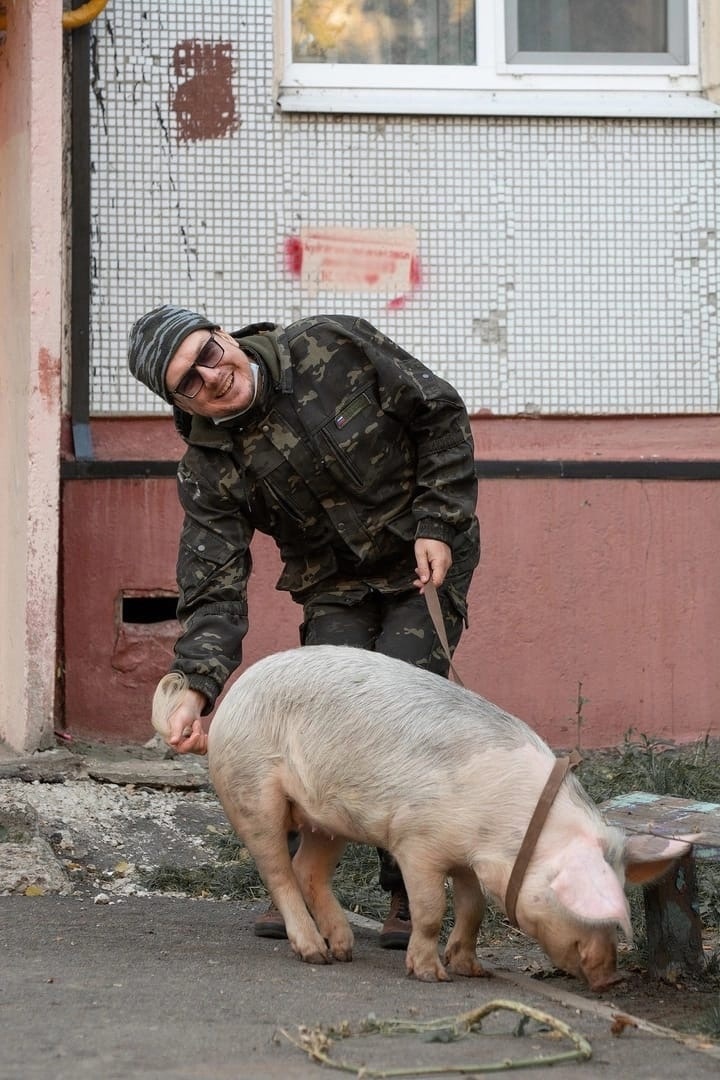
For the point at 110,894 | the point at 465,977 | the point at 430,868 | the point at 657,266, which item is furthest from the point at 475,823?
the point at 657,266

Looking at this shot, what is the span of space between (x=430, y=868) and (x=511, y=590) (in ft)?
10.7

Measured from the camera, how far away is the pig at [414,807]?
3.96 meters

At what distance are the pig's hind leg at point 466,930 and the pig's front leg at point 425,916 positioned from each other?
97 millimetres

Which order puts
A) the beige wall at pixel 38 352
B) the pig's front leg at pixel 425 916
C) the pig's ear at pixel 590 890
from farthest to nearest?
the beige wall at pixel 38 352
the pig's front leg at pixel 425 916
the pig's ear at pixel 590 890

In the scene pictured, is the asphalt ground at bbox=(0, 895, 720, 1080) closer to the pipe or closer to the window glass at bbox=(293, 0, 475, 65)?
the pipe

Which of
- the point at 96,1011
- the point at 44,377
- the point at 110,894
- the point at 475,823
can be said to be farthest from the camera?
the point at 44,377

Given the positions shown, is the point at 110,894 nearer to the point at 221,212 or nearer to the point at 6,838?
the point at 6,838

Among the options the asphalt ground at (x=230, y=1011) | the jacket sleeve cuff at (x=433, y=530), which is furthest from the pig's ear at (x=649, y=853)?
the jacket sleeve cuff at (x=433, y=530)

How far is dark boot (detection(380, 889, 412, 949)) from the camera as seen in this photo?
15.6 feet

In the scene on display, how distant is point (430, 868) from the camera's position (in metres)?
4.15

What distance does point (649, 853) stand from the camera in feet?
13.1

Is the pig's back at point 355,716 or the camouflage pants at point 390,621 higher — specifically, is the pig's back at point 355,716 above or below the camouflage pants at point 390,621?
below

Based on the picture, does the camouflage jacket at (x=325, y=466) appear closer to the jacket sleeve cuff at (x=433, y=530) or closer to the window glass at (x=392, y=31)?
the jacket sleeve cuff at (x=433, y=530)

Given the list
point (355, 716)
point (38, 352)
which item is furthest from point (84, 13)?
point (355, 716)
